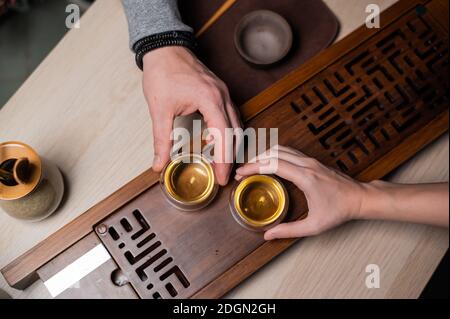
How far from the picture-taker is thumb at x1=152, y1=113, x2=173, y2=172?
999mm

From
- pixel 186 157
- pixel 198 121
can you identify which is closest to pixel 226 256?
pixel 186 157

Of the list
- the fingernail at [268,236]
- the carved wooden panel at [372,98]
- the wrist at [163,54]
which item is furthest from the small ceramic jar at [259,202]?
the wrist at [163,54]

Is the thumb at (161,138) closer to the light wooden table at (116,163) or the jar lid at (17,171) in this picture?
the light wooden table at (116,163)

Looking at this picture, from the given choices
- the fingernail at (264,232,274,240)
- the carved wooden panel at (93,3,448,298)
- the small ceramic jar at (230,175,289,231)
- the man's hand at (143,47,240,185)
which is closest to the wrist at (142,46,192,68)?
the man's hand at (143,47,240,185)

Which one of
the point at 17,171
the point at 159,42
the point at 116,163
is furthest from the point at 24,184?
the point at 159,42

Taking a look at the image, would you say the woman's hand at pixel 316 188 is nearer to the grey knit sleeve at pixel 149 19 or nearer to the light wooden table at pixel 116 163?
the light wooden table at pixel 116 163

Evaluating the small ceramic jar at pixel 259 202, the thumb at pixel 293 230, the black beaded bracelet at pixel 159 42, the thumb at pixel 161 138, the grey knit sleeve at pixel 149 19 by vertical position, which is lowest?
Result: the thumb at pixel 293 230

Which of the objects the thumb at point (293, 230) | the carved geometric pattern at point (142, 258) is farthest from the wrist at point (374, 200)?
the carved geometric pattern at point (142, 258)

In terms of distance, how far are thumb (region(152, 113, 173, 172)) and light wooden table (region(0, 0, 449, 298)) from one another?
9 cm

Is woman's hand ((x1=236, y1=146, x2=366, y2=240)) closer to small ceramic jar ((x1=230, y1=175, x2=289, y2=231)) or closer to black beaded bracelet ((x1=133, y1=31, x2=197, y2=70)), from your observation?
small ceramic jar ((x1=230, y1=175, x2=289, y2=231))

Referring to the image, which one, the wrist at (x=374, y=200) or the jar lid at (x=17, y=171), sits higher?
the jar lid at (x=17, y=171)

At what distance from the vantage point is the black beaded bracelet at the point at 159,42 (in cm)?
109

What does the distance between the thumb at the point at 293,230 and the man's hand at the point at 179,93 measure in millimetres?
252

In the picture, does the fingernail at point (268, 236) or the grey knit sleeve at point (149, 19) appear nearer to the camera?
the fingernail at point (268, 236)
